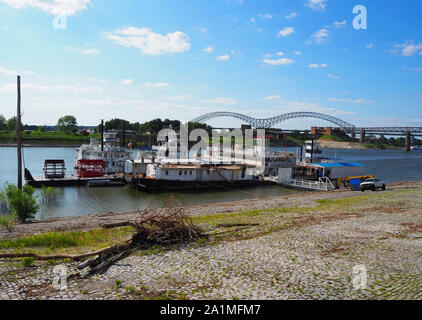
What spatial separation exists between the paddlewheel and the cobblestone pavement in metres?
33.5

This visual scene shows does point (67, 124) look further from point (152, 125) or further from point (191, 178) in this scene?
point (191, 178)

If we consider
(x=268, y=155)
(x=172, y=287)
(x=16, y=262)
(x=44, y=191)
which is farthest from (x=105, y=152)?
(x=172, y=287)

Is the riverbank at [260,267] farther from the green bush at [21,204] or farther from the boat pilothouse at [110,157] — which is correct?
the boat pilothouse at [110,157]

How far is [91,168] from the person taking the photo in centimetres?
4403

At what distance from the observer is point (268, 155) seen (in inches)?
1930

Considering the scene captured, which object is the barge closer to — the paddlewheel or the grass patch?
the paddlewheel

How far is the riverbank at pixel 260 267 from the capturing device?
877 centimetres

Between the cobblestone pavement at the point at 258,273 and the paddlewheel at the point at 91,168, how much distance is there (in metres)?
33.5

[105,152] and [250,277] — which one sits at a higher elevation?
[105,152]

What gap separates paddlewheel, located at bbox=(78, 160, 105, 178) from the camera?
42.7 m

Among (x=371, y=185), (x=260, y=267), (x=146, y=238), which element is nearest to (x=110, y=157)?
(x=371, y=185)

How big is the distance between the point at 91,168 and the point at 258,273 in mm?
38412
